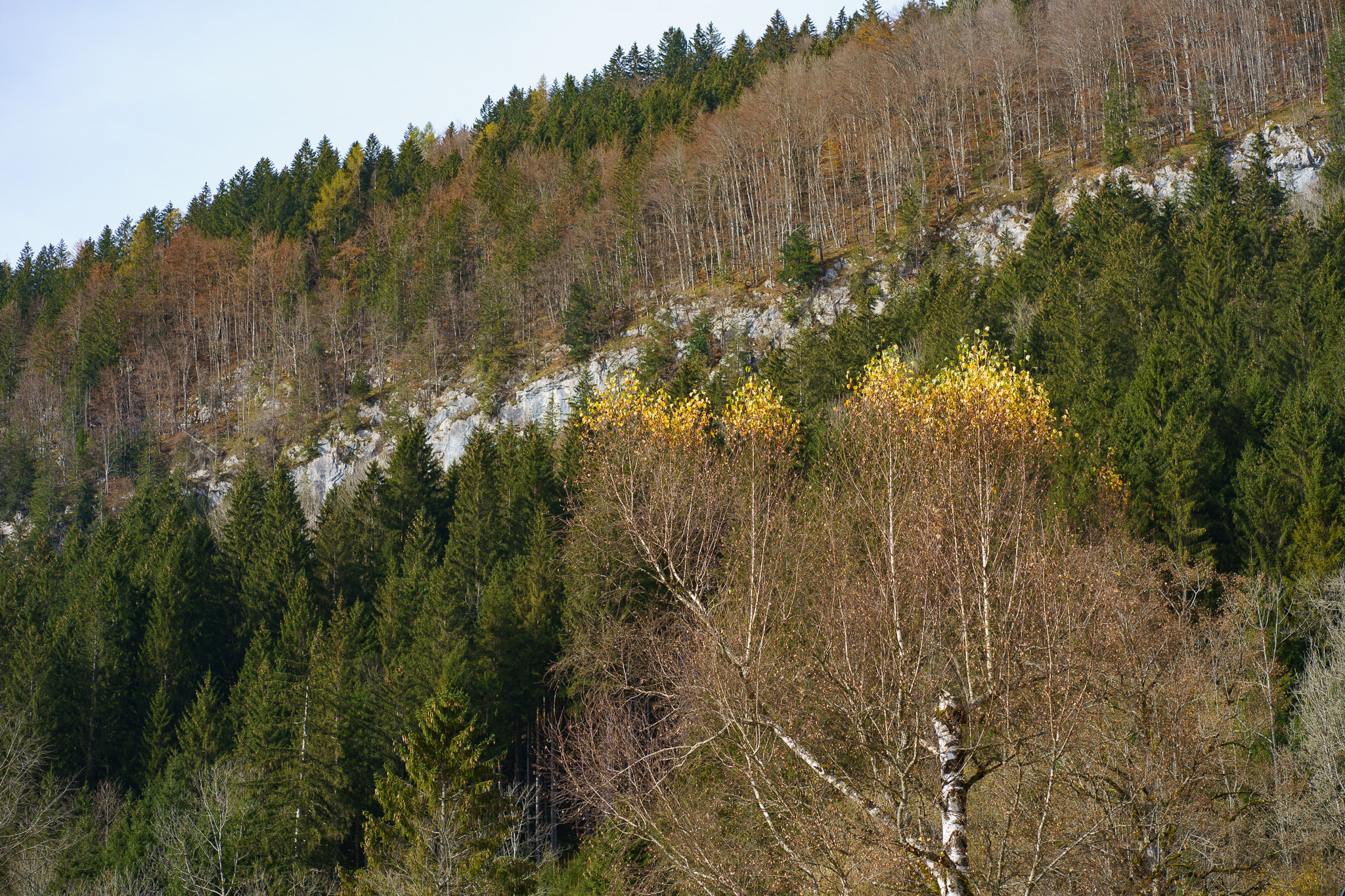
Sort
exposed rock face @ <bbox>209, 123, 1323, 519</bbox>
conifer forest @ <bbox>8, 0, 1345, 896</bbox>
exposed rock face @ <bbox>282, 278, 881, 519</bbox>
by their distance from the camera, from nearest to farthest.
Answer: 1. conifer forest @ <bbox>8, 0, 1345, 896</bbox>
2. exposed rock face @ <bbox>209, 123, 1323, 519</bbox>
3. exposed rock face @ <bbox>282, 278, 881, 519</bbox>

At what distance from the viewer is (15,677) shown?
39.7 m

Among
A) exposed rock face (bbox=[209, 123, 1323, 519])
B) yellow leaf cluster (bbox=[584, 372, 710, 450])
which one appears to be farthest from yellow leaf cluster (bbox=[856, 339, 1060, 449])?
exposed rock face (bbox=[209, 123, 1323, 519])

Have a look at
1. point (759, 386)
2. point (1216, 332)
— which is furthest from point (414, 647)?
point (1216, 332)

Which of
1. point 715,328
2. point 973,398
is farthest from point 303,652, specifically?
point 715,328

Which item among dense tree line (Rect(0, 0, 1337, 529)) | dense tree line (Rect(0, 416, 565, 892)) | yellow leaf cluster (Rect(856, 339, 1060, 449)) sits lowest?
dense tree line (Rect(0, 416, 565, 892))

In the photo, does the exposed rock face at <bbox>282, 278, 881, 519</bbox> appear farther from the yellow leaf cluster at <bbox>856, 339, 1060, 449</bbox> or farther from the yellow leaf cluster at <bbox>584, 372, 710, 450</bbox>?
the yellow leaf cluster at <bbox>856, 339, 1060, 449</bbox>

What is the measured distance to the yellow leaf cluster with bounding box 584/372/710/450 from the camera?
30922 millimetres

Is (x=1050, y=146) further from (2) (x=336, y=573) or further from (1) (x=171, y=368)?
Result: (1) (x=171, y=368)

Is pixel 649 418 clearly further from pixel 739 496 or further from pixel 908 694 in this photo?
pixel 908 694

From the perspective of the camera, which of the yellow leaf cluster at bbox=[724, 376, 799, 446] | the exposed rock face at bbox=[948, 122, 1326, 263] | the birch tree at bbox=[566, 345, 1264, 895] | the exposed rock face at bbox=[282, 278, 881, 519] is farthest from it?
the exposed rock face at bbox=[282, 278, 881, 519]

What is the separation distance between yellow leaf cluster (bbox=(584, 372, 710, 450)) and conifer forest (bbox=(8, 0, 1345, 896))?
0.41 metres

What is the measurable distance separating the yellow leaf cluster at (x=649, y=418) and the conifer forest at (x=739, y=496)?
410mm

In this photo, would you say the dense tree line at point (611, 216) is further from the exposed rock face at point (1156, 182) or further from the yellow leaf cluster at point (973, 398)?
the yellow leaf cluster at point (973, 398)

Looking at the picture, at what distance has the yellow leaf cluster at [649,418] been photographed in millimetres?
30922
